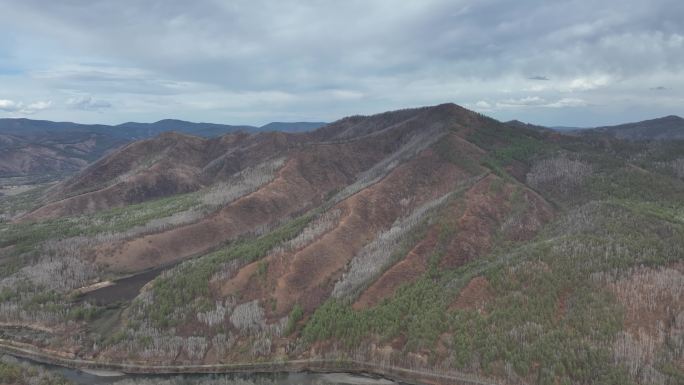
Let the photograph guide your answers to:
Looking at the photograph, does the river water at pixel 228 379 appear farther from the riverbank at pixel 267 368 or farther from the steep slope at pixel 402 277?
the steep slope at pixel 402 277

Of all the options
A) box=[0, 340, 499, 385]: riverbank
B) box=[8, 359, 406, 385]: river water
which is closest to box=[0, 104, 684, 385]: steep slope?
box=[0, 340, 499, 385]: riverbank

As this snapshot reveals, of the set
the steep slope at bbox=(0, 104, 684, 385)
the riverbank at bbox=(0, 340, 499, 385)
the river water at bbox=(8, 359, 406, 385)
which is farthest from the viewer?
the riverbank at bbox=(0, 340, 499, 385)

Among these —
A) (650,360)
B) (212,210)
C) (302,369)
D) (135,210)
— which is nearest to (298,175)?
(212,210)

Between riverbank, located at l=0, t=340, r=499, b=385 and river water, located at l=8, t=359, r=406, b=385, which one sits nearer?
river water, located at l=8, t=359, r=406, b=385

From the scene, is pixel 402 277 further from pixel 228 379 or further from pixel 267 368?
pixel 228 379

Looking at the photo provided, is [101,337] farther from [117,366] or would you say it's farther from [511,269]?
[511,269]

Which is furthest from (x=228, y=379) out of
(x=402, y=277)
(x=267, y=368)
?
(x=402, y=277)

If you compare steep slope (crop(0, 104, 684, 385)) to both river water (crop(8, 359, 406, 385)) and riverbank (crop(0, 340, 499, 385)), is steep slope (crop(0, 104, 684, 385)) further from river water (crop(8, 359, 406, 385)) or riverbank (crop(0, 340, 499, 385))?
river water (crop(8, 359, 406, 385))

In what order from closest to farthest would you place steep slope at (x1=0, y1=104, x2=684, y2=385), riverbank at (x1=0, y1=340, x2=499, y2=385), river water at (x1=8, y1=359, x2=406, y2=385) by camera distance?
1. steep slope at (x1=0, y1=104, x2=684, y2=385)
2. river water at (x1=8, y1=359, x2=406, y2=385)
3. riverbank at (x1=0, y1=340, x2=499, y2=385)

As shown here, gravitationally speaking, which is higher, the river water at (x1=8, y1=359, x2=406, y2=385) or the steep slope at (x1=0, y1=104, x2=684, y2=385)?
the steep slope at (x1=0, y1=104, x2=684, y2=385)
